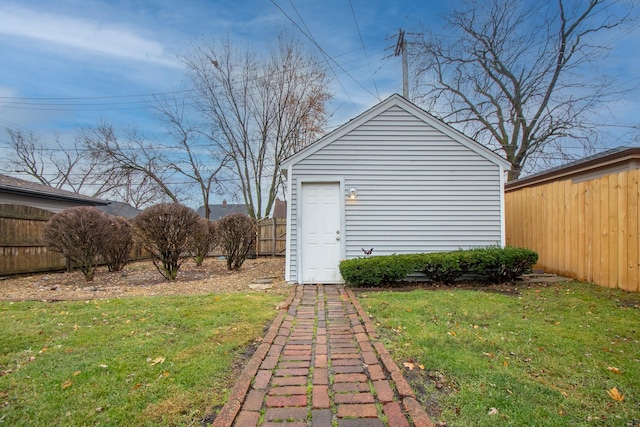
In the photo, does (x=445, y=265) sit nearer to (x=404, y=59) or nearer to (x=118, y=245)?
(x=118, y=245)

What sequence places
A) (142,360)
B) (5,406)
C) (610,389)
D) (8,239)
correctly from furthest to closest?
1. (8,239)
2. (142,360)
3. (610,389)
4. (5,406)

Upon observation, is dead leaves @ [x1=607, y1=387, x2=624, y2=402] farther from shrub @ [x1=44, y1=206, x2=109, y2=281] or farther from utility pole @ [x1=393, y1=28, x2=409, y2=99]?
utility pole @ [x1=393, y1=28, x2=409, y2=99]

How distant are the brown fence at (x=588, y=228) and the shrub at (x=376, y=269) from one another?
11.3ft

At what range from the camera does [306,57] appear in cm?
1681

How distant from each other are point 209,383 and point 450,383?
1.83 meters

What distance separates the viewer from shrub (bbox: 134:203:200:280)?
7203 millimetres

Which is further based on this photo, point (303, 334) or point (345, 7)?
point (345, 7)

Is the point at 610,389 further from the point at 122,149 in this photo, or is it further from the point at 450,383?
the point at 122,149

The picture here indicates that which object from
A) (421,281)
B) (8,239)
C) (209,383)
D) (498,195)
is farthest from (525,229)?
(8,239)

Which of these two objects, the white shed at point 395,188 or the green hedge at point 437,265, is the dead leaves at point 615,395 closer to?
the green hedge at point 437,265

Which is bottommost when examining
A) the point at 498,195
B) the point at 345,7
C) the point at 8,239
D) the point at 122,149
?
the point at 8,239

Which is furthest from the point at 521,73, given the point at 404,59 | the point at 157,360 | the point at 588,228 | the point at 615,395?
the point at 157,360

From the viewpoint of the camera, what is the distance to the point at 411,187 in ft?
23.8

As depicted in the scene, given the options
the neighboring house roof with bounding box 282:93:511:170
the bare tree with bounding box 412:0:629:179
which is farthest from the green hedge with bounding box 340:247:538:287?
the bare tree with bounding box 412:0:629:179
